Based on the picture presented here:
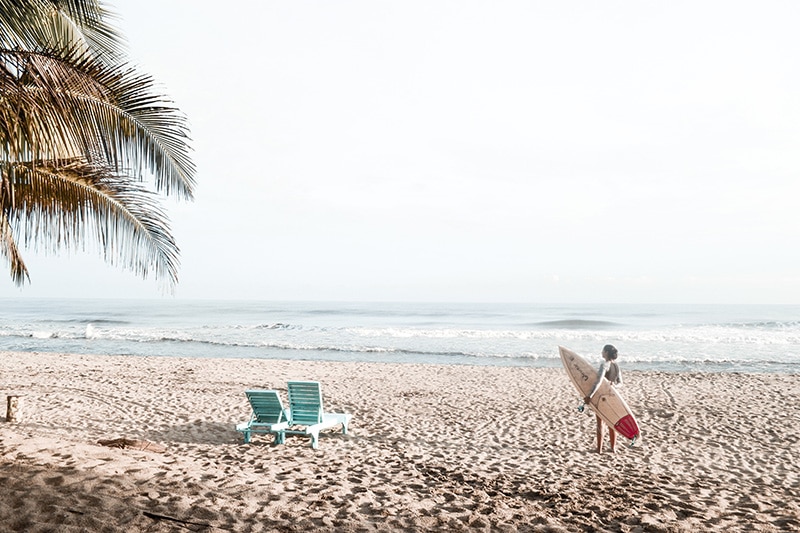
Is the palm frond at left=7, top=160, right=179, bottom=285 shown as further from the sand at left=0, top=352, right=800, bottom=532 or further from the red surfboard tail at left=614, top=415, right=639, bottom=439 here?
the red surfboard tail at left=614, top=415, right=639, bottom=439

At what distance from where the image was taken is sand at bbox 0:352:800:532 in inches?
174

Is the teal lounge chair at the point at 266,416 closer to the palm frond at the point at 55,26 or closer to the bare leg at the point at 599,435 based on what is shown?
the bare leg at the point at 599,435

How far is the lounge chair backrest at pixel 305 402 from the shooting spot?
7.59 metres

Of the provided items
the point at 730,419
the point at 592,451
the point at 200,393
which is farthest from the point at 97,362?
the point at 730,419

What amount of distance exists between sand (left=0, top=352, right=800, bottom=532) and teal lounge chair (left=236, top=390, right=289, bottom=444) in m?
0.23

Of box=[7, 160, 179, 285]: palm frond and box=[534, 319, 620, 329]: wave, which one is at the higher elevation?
box=[7, 160, 179, 285]: palm frond

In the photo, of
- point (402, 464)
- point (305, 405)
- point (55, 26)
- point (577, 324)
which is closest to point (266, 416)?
point (305, 405)

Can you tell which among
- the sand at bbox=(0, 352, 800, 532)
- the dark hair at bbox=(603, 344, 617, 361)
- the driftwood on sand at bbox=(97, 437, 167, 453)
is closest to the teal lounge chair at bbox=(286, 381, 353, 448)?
the sand at bbox=(0, 352, 800, 532)

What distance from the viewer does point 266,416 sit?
7598 millimetres

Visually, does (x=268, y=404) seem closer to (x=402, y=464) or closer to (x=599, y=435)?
(x=402, y=464)

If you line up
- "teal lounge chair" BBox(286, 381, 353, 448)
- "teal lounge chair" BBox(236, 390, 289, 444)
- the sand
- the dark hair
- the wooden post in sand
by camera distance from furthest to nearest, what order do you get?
the wooden post in sand, "teal lounge chair" BBox(286, 381, 353, 448), "teal lounge chair" BBox(236, 390, 289, 444), the dark hair, the sand

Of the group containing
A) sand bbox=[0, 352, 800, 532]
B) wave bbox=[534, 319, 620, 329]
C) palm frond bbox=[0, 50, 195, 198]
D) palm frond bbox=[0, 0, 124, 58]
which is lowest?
wave bbox=[534, 319, 620, 329]

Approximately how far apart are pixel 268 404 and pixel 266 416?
0.24 metres

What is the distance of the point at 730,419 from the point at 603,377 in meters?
4.50
